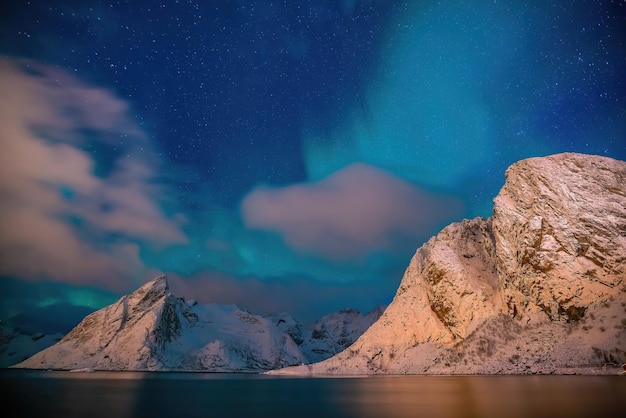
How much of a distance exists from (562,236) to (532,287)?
668 inches

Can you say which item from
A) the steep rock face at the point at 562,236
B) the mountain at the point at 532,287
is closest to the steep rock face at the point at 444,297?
the mountain at the point at 532,287

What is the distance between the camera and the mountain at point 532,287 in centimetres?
9244

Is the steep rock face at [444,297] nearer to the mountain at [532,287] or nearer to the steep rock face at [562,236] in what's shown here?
the mountain at [532,287]

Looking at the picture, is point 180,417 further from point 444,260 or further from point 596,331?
point 444,260

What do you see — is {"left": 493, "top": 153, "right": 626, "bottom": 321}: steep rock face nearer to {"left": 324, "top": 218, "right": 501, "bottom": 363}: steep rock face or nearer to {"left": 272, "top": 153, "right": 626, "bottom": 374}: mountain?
{"left": 272, "top": 153, "right": 626, "bottom": 374}: mountain

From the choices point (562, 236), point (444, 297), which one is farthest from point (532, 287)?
point (444, 297)

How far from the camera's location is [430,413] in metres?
24.1

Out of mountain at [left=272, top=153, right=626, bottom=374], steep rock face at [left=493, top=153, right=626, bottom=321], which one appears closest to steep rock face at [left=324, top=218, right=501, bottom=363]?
mountain at [left=272, top=153, right=626, bottom=374]

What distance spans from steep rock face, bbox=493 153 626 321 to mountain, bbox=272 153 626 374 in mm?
261

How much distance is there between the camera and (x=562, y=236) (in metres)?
104

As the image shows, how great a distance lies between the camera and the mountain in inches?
3639

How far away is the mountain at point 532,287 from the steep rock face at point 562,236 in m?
0.26

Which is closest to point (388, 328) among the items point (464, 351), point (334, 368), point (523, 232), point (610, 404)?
point (334, 368)

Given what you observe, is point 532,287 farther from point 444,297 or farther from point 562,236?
point 444,297
